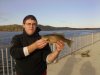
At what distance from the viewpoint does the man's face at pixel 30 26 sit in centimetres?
326

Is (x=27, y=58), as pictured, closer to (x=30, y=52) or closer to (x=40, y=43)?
(x=30, y=52)

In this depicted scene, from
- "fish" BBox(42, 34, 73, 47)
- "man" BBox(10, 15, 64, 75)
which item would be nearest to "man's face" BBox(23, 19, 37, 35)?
"man" BBox(10, 15, 64, 75)

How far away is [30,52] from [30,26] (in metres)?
0.35

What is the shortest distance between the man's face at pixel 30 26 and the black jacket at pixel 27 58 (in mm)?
75

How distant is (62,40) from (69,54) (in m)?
9.21

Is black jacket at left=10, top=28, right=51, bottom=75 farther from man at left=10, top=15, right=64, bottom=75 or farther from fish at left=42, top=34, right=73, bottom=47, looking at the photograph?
fish at left=42, top=34, right=73, bottom=47

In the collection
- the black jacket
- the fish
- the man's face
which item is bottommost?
the black jacket

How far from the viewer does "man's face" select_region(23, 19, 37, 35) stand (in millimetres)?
3256

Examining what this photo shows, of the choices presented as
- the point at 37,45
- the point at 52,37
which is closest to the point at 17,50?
the point at 37,45

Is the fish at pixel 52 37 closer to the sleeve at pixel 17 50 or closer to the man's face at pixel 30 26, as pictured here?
the man's face at pixel 30 26

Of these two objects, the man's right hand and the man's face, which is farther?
the man's face

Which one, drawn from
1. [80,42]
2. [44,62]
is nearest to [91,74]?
[44,62]

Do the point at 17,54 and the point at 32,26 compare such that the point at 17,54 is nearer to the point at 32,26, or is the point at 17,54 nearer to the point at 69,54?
the point at 32,26

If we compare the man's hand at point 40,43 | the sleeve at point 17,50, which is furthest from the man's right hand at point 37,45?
the sleeve at point 17,50
